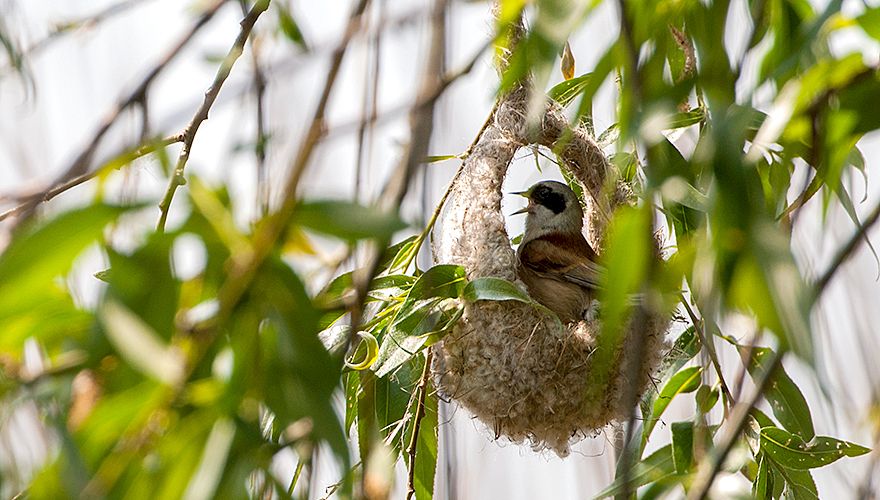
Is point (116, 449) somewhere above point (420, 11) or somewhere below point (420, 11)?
below

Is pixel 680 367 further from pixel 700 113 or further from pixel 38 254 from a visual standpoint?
pixel 38 254

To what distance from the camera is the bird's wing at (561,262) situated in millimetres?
2602

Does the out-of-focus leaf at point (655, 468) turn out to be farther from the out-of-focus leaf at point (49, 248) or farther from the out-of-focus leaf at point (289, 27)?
the out-of-focus leaf at point (49, 248)

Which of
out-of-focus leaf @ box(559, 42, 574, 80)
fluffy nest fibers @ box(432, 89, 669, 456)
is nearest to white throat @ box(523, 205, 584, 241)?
fluffy nest fibers @ box(432, 89, 669, 456)

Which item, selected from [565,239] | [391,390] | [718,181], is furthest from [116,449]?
[565,239]

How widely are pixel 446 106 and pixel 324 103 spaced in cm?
72

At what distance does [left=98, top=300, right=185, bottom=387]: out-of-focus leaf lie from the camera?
77cm

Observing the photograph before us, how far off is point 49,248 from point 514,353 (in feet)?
4.95

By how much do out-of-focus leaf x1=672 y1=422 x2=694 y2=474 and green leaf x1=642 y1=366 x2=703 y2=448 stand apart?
0.98 ft

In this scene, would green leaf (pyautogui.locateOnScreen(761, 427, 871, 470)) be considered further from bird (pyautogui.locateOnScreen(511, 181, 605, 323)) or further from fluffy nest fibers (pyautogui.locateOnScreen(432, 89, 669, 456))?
bird (pyautogui.locateOnScreen(511, 181, 605, 323))

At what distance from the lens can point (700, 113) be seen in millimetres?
1929

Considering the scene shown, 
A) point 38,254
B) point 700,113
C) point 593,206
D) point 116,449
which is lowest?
point 116,449

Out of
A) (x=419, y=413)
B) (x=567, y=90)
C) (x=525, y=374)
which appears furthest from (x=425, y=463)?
(x=567, y=90)

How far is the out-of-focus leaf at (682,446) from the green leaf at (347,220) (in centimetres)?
107
